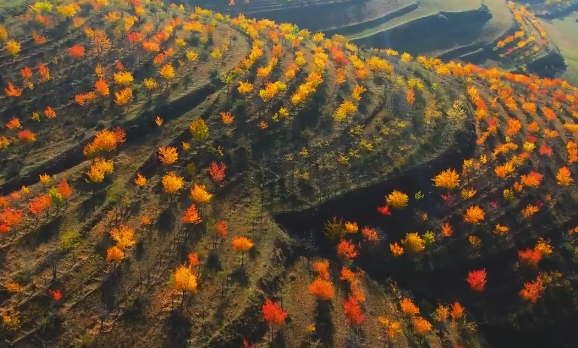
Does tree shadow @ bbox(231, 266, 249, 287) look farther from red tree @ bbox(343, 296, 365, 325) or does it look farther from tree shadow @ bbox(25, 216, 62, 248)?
tree shadow @ bbox(25, 216, 62, 248)

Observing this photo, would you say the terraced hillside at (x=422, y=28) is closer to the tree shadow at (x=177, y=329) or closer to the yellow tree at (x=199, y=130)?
the yellow tree at (x=199, y=130)

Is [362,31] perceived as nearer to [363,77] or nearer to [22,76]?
[363,77]

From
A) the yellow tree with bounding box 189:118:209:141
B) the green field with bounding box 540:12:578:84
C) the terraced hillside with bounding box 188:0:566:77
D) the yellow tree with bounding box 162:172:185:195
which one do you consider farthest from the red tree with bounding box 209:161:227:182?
the green field with bounding box 540:12:578:84

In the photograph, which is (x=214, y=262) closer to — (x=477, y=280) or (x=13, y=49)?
(x=477, y=280)

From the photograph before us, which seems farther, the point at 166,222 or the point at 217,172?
the point at 217,172

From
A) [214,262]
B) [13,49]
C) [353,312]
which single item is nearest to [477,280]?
[353,312]

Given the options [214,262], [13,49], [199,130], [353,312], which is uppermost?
[13,49]

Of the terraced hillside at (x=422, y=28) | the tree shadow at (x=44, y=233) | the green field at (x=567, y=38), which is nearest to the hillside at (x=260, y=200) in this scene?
the tree shadow at (x=44, y=233)
